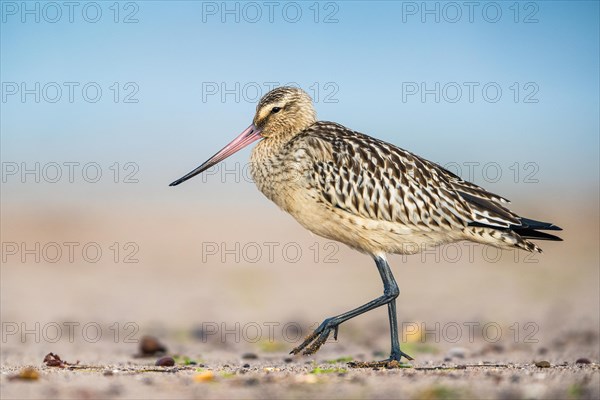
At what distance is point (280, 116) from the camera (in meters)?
12.2

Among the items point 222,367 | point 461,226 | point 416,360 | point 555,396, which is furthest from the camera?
point 416,360

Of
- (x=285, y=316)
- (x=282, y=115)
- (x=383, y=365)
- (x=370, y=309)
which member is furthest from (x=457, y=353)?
(x=285, y=316)

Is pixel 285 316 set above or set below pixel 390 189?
below

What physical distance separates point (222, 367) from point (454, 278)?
44.6 ft

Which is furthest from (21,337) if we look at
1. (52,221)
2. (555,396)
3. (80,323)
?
(52,221)

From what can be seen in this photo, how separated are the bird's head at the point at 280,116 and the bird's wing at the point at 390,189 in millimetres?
746

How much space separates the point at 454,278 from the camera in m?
23.0

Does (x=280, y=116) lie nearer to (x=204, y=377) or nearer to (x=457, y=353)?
(x=457, y=353)

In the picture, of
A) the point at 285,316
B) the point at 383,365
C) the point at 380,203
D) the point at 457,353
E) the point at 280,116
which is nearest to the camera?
the point at 383,365

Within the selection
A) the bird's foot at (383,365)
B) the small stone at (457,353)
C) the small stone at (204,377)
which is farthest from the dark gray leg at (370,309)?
the small stone at (204,377)

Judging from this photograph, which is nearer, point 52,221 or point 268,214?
point 52,221

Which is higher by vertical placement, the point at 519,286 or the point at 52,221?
the point at 52,221

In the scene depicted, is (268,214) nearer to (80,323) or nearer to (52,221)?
(52,221)

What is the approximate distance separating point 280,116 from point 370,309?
2860mm
